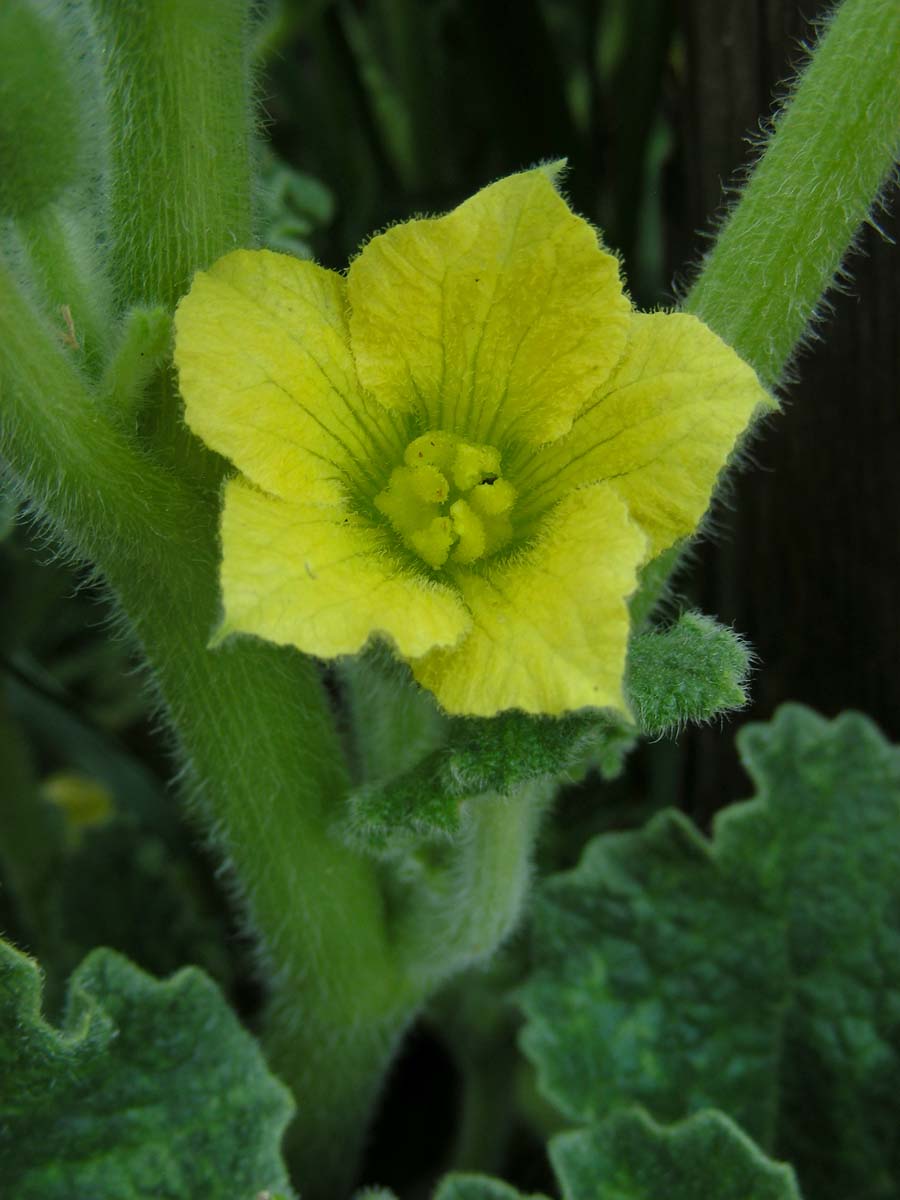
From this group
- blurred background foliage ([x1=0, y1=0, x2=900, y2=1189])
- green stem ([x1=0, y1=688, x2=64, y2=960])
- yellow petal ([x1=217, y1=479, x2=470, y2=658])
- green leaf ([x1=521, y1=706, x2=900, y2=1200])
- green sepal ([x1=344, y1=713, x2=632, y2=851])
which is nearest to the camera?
yellow petal ([x1=217, y1=479, x2=470, y2=658])

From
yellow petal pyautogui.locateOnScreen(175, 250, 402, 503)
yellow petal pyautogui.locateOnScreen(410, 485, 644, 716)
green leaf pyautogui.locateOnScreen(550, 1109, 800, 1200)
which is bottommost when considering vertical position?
green leaf pyautogui.locateOnScreen(550, 1109, 800, 1200)

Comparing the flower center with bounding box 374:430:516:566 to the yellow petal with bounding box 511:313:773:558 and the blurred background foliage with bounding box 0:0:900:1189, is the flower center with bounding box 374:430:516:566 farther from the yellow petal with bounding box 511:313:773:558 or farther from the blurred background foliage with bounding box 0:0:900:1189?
the blurred background foliage with bounding box 0:0:900:1189

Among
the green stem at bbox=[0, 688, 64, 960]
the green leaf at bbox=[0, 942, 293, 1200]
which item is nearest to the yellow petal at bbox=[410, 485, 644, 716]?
the green leaf at bbox=[0, 942, 293, 1200]

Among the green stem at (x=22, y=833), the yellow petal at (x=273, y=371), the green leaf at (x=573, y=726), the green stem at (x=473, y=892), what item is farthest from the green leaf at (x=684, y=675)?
the green stem at (x=22, y=833)

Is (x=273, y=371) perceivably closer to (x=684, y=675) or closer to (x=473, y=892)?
(x=684, y=675)

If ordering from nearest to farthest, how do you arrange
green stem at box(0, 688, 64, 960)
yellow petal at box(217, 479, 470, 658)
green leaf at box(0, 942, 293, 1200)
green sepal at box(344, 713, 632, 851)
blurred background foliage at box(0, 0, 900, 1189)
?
yellow petal at box(217, 479, 470, 658), green sepal at box(344, 713, 632, 851), green leaf at box(0, 942, 293, 1200), blurred background foliage at box(0, 0, 900, 1189), green stem at box(0, 688, 64, 960)

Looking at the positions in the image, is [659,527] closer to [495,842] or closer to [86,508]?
[495,842]

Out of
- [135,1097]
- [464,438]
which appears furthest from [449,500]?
[135,1097]
